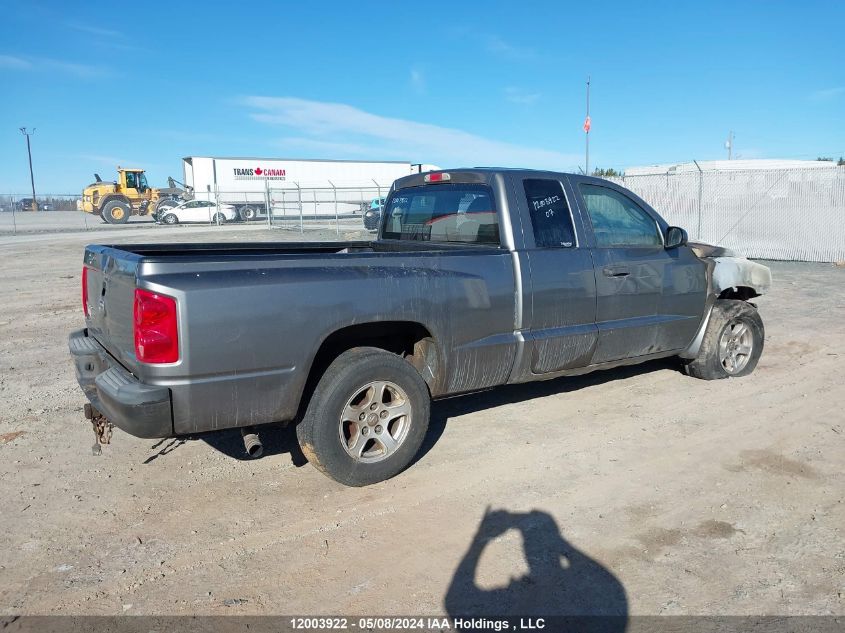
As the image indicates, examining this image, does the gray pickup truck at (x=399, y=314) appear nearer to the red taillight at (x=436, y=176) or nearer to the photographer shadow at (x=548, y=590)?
the red taillight at (x=436, y=176)

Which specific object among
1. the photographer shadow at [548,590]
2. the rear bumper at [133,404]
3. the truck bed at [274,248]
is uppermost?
the truck bed at [274,248]

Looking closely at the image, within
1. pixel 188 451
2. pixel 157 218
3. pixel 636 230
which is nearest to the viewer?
pixel 188 451

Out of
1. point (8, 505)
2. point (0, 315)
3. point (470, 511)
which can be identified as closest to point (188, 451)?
point (8, 505)

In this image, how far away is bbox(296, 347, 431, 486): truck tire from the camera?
3.76 m

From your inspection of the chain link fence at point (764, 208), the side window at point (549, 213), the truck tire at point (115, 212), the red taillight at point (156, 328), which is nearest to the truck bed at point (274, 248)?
the side window at point (549, 213)

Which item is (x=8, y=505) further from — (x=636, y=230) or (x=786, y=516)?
(x=636, y=230)

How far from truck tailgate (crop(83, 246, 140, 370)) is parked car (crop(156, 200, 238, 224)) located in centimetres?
3386

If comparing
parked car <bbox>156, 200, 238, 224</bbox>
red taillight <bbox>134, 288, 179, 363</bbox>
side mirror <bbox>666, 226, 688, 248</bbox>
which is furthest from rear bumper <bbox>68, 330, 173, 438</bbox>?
parked car <bbox>156, 200, 238, 224</bbox>

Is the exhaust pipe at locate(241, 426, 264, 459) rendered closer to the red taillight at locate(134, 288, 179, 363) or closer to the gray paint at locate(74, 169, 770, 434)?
the gray paint at locate(74, 169, 770, 434)

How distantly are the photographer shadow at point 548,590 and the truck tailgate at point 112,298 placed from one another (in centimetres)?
196

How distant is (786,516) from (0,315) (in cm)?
981

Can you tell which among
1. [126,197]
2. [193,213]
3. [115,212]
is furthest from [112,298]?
[126,197]

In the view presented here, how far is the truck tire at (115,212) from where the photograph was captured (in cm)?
3969

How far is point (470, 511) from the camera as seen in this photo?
3.72 metres
